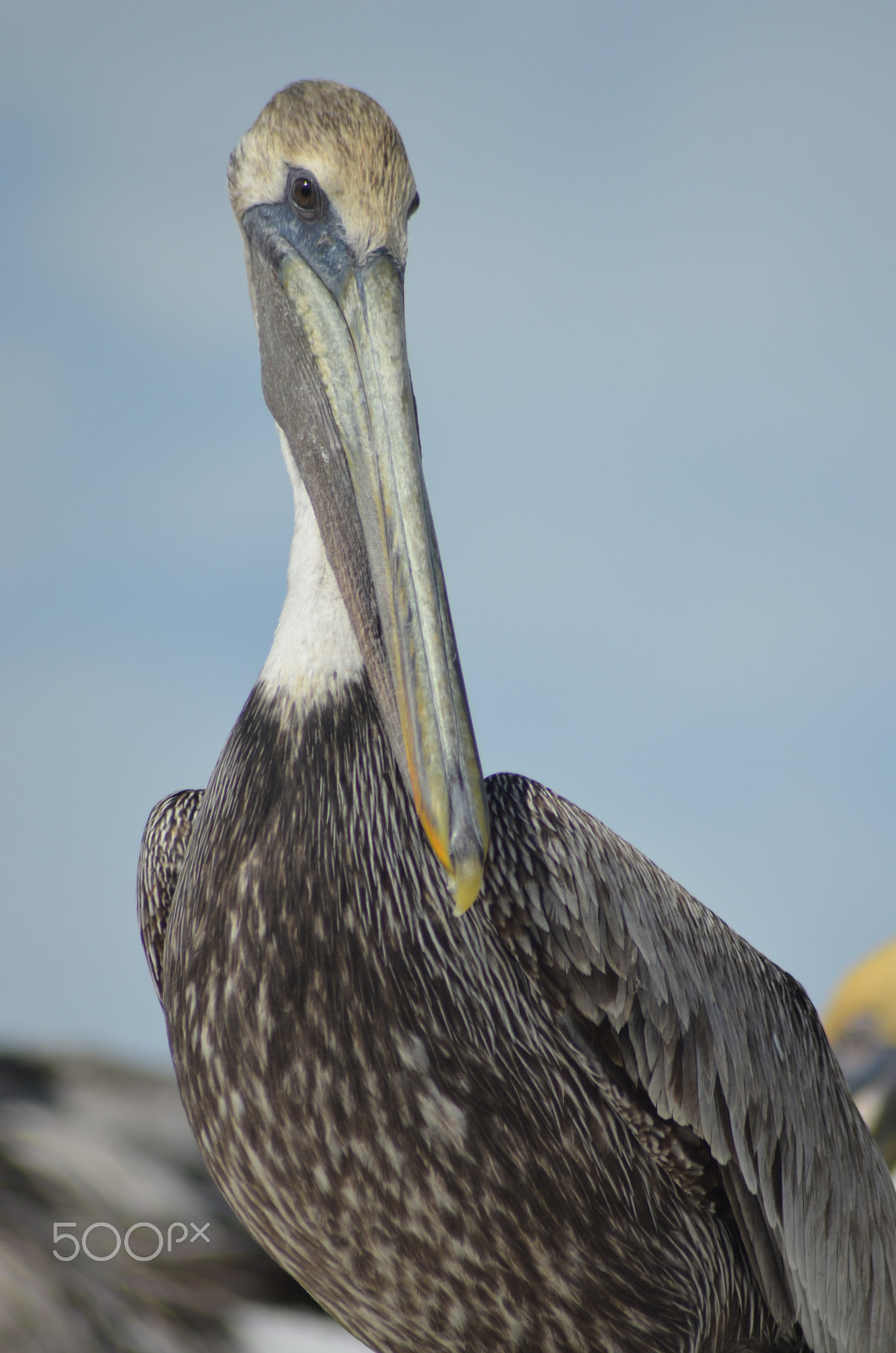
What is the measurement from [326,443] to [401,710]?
504mm

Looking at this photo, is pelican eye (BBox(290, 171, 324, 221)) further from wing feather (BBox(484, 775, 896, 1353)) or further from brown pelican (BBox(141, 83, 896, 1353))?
wing feather (BBox(484, 775, 896, 1353))

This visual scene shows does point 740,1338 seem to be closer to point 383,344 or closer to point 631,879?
point 631,879

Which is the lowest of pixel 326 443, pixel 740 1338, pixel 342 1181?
pixel 740 1338

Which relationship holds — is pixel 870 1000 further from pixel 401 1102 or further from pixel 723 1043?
pixel 401 1102

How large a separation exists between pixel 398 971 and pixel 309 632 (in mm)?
617

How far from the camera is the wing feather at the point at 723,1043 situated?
6.50 feet

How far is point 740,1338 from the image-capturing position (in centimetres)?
223

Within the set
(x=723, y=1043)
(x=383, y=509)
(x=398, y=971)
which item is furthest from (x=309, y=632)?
(x=723, y=1043)

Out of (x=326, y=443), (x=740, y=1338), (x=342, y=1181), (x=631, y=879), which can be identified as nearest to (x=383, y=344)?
(x=326, y=443)

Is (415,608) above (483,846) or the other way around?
above

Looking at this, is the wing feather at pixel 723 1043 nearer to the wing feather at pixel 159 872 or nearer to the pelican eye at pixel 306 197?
the wing feather at pixel 159 872

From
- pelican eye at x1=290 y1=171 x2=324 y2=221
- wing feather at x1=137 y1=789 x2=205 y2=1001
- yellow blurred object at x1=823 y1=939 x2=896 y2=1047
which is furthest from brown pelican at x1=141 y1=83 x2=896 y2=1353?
yellow blurred object at x1=823 y1=939 x2=896 y2=1047

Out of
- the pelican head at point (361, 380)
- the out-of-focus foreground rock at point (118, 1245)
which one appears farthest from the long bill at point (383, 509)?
the out-of-focus foreground rock at point (118, 1245)

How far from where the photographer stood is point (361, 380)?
6.53 feet
